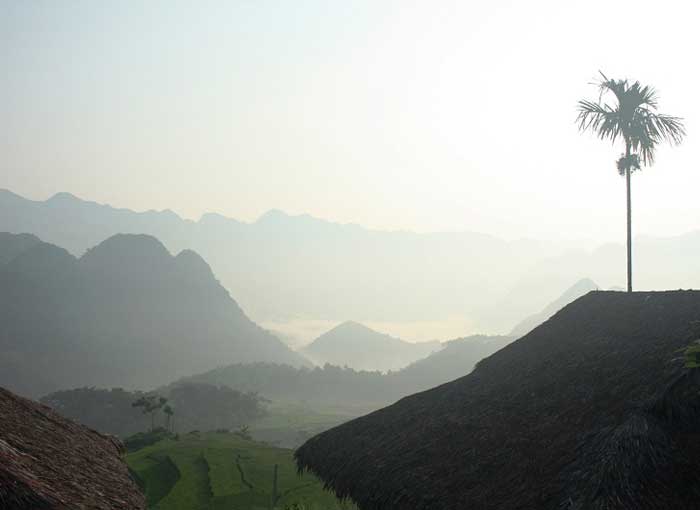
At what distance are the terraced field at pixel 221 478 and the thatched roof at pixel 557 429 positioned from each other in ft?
53.0

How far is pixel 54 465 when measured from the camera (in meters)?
12.5

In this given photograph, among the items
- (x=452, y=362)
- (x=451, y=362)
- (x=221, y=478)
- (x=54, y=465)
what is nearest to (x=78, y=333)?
(x=451, y=362)

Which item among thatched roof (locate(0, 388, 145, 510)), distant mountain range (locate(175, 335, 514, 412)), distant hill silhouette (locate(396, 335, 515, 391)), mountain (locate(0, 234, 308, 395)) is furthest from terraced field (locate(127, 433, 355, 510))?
mountain (locate(0, 234, 308, 395))

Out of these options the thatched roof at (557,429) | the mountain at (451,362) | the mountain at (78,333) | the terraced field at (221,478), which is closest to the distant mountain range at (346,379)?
the mountain at (451,362)

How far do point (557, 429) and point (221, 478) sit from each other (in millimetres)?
34638

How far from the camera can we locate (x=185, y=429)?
101 meters

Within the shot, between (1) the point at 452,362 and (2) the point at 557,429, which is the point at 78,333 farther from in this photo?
(2) the point at 557,429

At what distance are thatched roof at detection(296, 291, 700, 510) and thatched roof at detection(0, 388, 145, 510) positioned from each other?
15.1 ft

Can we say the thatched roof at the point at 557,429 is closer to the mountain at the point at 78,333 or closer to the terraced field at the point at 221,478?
the terraced field at the point at 221,478

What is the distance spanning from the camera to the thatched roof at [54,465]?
9.72 metres

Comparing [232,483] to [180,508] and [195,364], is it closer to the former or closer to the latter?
[180,508]

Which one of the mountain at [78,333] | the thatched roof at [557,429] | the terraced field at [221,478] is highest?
the mountain at [78,333]

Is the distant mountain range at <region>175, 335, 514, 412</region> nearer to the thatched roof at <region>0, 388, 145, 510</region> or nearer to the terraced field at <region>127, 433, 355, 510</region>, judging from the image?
the terraced field at <region>127, 433, 355, 510</region>

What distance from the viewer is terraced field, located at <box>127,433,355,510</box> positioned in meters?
33.6
